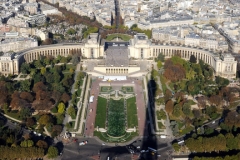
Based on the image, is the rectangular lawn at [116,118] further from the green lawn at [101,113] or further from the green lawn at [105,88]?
the green lawn at [105,88]

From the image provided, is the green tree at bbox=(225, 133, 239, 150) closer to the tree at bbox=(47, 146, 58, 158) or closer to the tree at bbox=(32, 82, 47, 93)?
the tree at bbox=(47, 146, 58, 158)

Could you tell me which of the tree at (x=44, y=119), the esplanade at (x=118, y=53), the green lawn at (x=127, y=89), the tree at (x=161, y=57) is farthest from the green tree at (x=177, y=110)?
the tree at (x=161, y=57)

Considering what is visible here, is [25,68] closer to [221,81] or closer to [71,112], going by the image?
[71,112]

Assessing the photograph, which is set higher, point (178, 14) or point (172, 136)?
point (178, 14)

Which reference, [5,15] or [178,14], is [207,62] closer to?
[178,14]

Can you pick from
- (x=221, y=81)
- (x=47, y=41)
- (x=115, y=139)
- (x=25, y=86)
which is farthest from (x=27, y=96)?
(x=221, y=81)

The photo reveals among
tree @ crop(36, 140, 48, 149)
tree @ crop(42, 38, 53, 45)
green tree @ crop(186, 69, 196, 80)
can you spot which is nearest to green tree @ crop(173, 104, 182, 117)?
green tree @ crop(186, 69, 196, 80)

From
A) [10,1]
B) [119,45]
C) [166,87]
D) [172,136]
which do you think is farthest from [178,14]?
[172,136]
